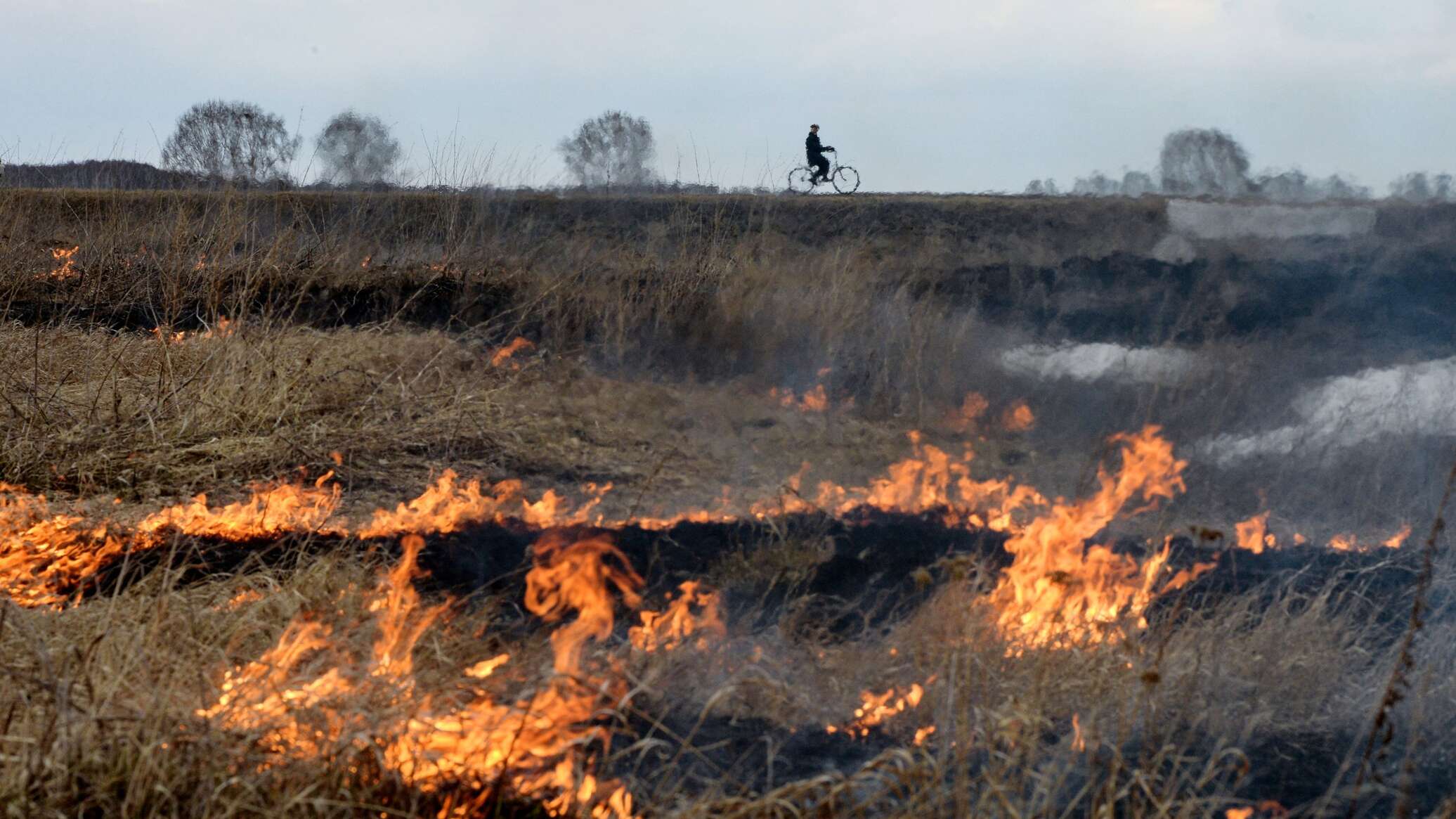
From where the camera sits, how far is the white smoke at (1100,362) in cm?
1009

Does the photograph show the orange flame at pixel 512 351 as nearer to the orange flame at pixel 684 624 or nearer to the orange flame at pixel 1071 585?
the orange flame at pixel 1071 585

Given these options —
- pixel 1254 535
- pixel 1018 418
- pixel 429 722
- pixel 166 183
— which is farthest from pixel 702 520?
pixel 166 183

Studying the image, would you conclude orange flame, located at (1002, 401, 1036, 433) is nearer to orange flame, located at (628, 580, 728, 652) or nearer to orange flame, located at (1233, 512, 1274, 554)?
orange flame, located at (1233, 512, 1274, 554)

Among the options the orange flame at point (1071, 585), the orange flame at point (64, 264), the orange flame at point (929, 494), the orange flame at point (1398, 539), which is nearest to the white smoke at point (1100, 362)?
the orange flame at point (929, 494)

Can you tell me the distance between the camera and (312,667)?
132 inches

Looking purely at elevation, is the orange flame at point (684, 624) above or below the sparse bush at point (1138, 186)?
below

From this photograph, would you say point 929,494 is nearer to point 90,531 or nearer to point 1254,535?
point 1254,535

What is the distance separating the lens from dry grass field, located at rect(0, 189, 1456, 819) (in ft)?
10.0

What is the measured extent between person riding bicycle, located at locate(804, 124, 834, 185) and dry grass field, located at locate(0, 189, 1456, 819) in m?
1.54

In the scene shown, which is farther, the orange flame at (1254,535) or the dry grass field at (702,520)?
the orange flame at (1254,535)

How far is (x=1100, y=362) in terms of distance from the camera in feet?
33.9

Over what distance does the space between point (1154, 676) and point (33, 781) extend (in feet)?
8.99

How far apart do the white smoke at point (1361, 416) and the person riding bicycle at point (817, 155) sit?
7384 millimetres

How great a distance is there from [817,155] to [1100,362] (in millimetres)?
6087
